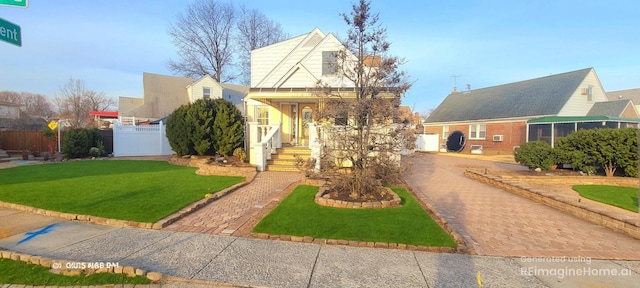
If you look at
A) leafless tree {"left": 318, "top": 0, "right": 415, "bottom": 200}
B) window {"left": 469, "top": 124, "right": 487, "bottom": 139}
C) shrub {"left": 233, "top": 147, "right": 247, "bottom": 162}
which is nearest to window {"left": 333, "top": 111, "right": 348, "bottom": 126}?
leafless tree {"left": 318, "top": 0, "right": 415, "bottom": 200}

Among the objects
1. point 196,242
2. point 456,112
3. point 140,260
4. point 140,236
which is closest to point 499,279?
point 196,242

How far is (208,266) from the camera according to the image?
11.8ft

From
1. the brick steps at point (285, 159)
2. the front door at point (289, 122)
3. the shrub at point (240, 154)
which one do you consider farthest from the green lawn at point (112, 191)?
the front door at point (289, 122)

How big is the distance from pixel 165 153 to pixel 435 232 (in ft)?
56.0

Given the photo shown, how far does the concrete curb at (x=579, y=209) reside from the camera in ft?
16.7

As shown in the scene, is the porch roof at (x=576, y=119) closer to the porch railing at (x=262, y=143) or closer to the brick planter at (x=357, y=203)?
the brick planter at (x=357, y=203)

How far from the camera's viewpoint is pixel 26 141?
676 inches

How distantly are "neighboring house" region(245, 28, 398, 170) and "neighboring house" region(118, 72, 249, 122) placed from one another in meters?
13.1

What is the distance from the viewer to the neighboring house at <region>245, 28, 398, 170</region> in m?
12.3

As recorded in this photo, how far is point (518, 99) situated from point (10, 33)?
91.8 ft

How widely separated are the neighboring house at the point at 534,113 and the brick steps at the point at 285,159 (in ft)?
56.1

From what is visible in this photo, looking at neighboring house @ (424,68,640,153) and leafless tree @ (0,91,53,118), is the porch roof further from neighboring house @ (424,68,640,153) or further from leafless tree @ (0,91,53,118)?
leafless tree @ (0,91,53,118)

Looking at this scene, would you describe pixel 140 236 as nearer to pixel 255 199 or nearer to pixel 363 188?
pixel 255 199

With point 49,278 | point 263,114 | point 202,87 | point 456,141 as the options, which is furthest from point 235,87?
point 49,278
